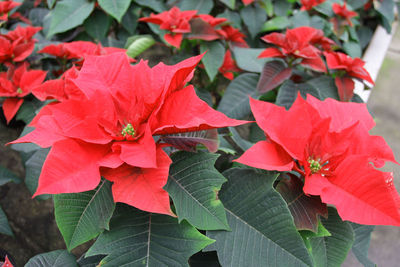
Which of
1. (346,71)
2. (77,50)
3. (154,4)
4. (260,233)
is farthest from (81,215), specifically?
(154,4)

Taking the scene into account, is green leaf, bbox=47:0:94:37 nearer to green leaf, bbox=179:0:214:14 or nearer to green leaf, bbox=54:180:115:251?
green leaf, bbox=179:0:214:14

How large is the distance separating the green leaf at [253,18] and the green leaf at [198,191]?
0.93 metres

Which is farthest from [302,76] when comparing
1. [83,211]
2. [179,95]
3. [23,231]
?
[23,231]

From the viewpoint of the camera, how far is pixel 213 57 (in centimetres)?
106

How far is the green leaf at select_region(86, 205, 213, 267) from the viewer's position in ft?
1.68

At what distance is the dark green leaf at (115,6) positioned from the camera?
3.61ft

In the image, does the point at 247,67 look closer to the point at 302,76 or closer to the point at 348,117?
the point at 302,76

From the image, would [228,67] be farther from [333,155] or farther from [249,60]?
[333,155]

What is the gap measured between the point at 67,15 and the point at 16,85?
38 cm

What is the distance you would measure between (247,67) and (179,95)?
561mm

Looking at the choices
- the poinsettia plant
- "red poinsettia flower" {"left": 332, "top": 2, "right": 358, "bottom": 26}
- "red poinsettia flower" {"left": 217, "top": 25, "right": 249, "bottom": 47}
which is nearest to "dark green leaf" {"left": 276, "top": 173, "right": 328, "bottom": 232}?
the poinsettia plant

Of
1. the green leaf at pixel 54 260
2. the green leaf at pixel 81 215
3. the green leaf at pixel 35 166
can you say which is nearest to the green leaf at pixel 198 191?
the green leaf at pixel 81 215

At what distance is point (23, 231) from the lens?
3.15 ft

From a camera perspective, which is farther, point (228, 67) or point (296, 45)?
point (228, 67)
